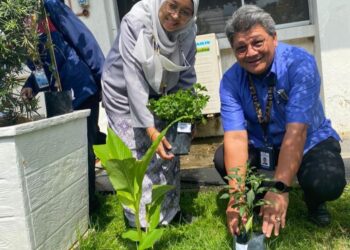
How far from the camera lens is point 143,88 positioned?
261 centimetres

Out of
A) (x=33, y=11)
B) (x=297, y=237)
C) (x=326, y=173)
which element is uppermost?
(x=33, y=11)

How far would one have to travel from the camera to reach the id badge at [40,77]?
106 inches

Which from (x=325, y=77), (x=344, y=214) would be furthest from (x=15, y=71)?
(x=325, y=77)

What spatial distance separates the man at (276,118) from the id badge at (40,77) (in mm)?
1169

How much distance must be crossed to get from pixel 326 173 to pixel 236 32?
1.00 metres

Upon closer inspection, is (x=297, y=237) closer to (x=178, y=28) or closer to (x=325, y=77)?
(x=178, y=28)

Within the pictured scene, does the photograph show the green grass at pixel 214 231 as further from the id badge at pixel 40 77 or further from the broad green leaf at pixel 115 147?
the id badge at pixel 40 77

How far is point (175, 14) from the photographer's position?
2.48m

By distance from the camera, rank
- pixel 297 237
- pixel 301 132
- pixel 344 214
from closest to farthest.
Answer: pixel 301 132, pixel 297 237, pixel 344 214

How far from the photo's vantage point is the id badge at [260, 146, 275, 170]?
8.78 feet

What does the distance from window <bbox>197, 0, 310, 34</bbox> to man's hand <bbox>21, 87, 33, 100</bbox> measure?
2739mm

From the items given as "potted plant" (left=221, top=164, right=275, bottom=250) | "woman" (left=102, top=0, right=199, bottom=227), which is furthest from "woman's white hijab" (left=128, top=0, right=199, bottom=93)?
"potted plant" (left=221, top=164, right=275, bottom=250)

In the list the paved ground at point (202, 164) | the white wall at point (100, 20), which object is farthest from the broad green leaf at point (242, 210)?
the white wall at point (100, 20)

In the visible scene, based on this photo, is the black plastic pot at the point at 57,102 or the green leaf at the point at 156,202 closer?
the green leaf at the point at 156,202
